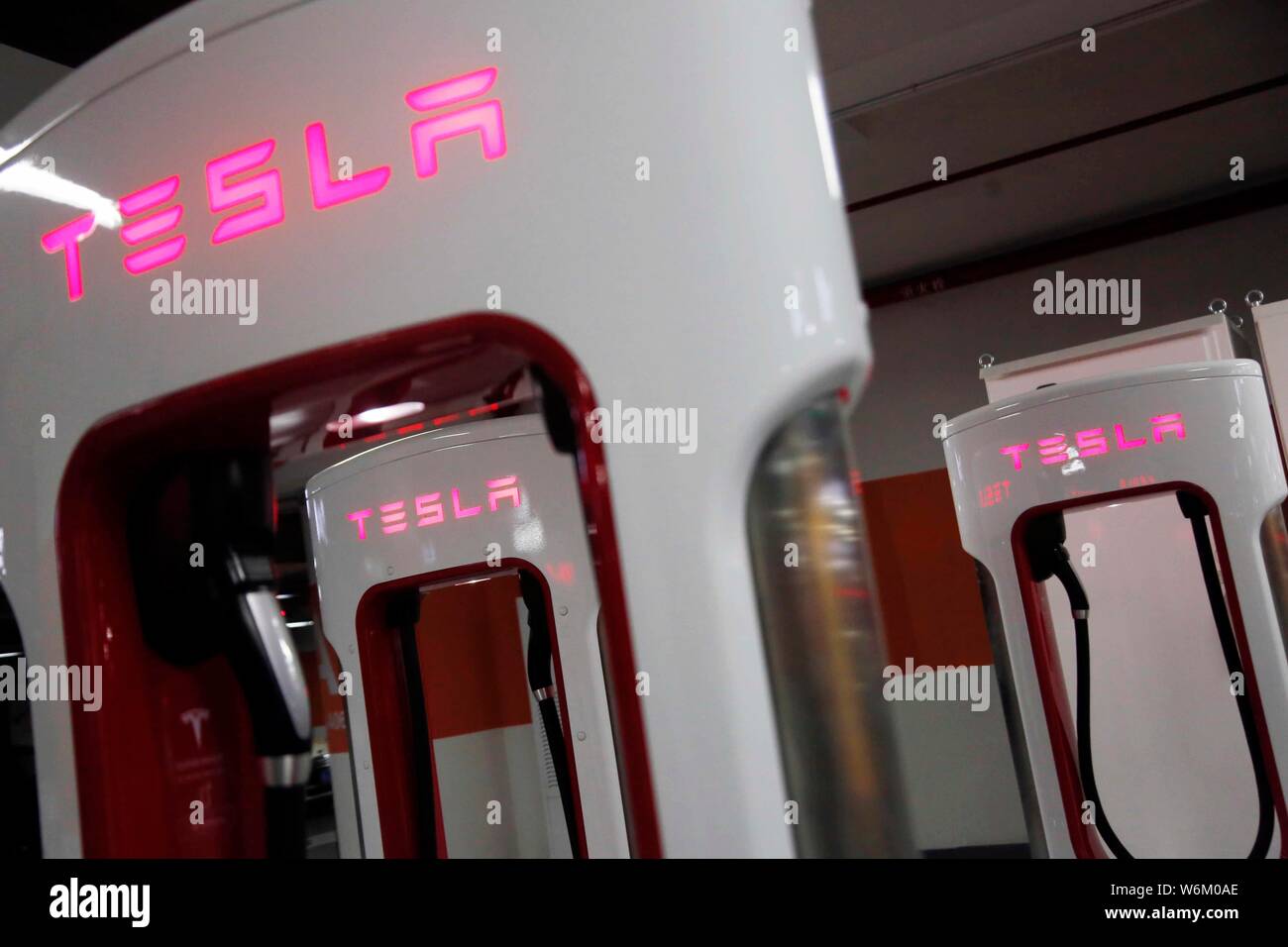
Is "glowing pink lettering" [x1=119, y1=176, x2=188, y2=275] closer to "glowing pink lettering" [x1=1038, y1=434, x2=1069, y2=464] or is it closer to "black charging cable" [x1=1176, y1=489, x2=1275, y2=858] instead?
"glowing pink lettering" [x1=1038, y1=434, x2=1069, y2=464]

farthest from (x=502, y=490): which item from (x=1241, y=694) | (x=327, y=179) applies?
(x=1241, y=694)

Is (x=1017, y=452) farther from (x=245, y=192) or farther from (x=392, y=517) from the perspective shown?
(x=245, y=192)

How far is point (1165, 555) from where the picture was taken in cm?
361

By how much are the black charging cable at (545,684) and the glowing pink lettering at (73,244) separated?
1256 mm

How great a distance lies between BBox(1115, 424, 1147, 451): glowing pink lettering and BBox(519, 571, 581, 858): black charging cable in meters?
1.18

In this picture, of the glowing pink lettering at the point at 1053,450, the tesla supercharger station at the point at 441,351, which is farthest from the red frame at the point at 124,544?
the glowing pink lettering at the point at 1053,450

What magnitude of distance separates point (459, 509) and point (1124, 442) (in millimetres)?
1311

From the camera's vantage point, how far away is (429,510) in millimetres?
1942

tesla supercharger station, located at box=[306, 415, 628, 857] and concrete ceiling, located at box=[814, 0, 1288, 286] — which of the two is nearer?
tesla supercharger station, located at box=[306, 415, 628, 857]

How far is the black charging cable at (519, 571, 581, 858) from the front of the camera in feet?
6.62

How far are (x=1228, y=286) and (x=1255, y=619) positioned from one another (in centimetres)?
404

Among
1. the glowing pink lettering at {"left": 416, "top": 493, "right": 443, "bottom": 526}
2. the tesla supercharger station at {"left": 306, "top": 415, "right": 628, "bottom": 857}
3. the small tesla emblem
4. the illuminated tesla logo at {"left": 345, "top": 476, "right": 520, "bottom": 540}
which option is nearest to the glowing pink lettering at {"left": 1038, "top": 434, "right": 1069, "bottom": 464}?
the tesla supercharger station at {"left": 306, "top": 415, "right": 628, "bottom": 857}
